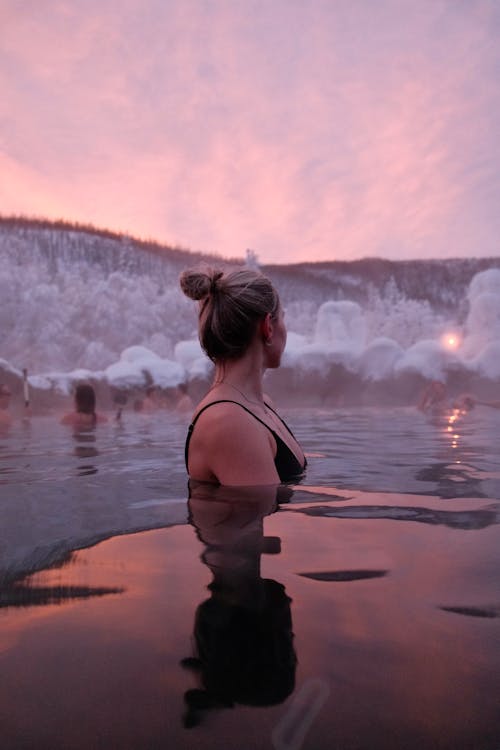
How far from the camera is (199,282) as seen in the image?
229 cm

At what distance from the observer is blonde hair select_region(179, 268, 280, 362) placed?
2295 millimetres

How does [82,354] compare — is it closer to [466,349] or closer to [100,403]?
[100,403]

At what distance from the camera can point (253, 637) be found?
1.00 meters

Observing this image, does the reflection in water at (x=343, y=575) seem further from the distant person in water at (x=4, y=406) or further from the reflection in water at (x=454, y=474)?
the distant person in water at (x=4, y=406)

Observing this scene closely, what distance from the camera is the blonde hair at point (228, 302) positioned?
229 cm

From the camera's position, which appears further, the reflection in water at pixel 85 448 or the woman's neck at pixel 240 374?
the reflection in water at pixel 85 448

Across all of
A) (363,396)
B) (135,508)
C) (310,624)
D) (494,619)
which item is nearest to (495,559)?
(494,619)

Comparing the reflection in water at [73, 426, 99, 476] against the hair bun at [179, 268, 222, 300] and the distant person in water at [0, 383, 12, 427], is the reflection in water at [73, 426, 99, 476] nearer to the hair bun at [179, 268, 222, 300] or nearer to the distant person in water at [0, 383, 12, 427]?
the distant person in water at [0, 383, 12, 427]

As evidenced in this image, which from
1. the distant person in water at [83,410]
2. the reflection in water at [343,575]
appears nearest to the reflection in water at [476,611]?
the reflection in water at [343,575]

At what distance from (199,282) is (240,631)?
1.53m

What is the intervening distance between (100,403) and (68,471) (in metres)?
13.4

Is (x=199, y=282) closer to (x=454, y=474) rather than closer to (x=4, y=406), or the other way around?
(x=454, y=474)

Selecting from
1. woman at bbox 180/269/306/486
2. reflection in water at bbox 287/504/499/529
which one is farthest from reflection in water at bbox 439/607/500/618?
woman at bbox 180/269/306/486

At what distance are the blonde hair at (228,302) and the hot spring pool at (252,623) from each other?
0.65 m
